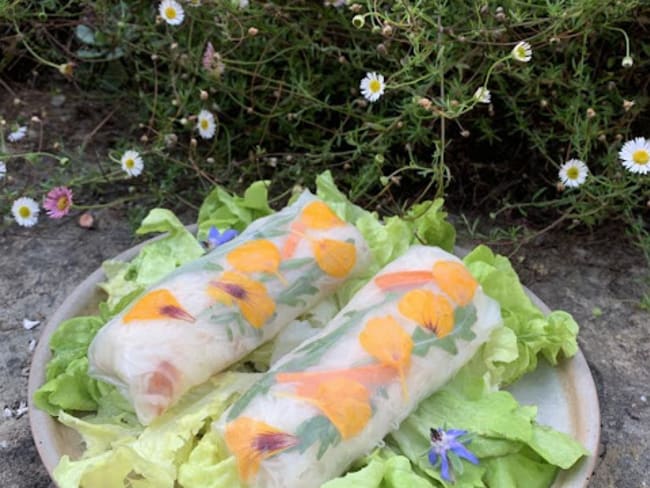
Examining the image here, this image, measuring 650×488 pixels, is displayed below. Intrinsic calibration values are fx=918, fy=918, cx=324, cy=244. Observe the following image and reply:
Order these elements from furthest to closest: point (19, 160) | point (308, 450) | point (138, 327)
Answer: point (19, 160) → point (138, 327) → point (308, 450)

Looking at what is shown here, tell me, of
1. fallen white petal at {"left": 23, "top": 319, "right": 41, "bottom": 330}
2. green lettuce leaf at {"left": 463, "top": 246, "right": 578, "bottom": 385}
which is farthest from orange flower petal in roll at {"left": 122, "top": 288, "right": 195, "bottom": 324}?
fallen white petal at {"left": 23, "top": 319, "right": 41, "bottom": 330}

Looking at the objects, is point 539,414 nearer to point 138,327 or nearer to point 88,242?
point 138,327

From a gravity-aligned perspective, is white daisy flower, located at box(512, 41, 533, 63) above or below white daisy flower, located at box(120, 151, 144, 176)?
above

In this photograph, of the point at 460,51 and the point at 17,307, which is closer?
the point at 460,51

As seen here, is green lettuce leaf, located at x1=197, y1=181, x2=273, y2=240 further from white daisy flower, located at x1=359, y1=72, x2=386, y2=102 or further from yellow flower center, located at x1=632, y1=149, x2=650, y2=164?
yellow flower center, located at x1=632, y1=149, x2=650, y2=164

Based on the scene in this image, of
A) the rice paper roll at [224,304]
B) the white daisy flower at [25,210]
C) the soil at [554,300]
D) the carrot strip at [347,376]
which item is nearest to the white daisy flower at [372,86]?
the rice paper roll at [224,304]

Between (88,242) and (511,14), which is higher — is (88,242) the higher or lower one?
the lower one

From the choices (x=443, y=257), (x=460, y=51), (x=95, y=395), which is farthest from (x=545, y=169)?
(x=95, y=395)
